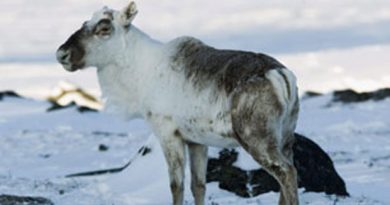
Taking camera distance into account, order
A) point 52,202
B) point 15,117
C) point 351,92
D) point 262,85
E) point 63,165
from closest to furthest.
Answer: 1. point 262,85
2. point 52,202
3. point 63,165
4. point 15,117
5. point 351,92

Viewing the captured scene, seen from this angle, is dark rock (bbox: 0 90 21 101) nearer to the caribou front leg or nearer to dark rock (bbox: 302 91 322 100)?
dark rock (bbox: 302 91 322 100)

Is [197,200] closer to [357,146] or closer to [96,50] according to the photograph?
[96,50]

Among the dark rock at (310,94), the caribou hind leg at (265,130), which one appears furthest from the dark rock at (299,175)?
the dark rock at (310,94)

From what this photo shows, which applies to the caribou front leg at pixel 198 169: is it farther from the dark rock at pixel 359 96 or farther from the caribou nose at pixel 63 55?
the dark rock at pixel 359 96

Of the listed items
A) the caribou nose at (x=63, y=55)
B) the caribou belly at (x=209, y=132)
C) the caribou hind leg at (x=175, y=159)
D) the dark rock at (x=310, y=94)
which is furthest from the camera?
the dark rock at (x=310, y=94)

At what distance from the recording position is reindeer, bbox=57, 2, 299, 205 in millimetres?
9961

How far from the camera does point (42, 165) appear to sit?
2220 centimetres

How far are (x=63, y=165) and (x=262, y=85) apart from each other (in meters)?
12.7

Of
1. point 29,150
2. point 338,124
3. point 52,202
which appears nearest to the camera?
point 52,202

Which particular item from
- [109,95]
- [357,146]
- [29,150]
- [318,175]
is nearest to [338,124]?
[357,146]

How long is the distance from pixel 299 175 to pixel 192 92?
144 inches

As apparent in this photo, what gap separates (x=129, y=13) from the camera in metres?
11.4

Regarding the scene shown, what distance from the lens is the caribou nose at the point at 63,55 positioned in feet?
37.2

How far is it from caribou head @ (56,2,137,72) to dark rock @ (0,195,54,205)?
2558 millimetres
